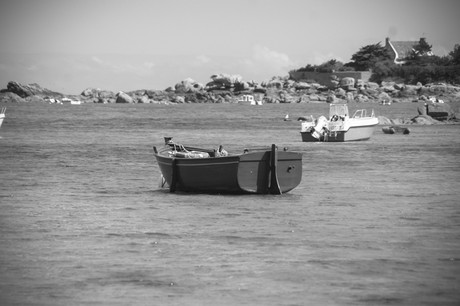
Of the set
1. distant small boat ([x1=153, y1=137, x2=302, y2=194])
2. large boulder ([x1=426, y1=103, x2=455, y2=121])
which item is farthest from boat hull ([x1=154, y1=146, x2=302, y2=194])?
large boulder ([x1=426, y1=103, x2=455, y2=121])

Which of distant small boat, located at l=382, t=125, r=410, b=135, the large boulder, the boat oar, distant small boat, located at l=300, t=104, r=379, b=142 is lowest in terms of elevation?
distant small boat, located at l=382, t=125, r=410, b=135

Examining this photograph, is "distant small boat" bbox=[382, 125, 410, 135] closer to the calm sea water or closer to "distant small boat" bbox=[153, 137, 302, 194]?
the calm sea water

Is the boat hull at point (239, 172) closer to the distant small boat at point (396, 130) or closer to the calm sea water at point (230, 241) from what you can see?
the calm sea water at point (230, 241)

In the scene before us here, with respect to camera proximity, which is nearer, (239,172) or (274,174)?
(239,172)

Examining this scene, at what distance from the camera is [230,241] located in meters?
21.4

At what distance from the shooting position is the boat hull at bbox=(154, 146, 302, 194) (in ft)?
91.7

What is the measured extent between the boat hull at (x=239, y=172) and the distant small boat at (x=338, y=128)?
33.4 meters

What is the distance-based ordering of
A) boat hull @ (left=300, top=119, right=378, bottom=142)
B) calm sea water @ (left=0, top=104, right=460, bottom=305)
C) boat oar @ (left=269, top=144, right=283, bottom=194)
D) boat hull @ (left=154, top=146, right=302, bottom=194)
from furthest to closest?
boat hull @ (left=300, top=119, right=378, bottom=142), boat hull @ (left=154, top=146, right=302, bottom=194), boat oar @ (left=269, top=144, right=283, bottom=194), calm sea water @ (left=0, top=104, right=460, bottom=305)

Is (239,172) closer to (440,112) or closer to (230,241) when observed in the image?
(230,241)

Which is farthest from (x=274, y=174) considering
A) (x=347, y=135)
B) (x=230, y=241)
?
(x=347, y=135)

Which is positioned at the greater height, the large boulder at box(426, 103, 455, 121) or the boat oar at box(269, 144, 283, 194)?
the boat oar at box(269, 144, 283, 194)

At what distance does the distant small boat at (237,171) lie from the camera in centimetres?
2792

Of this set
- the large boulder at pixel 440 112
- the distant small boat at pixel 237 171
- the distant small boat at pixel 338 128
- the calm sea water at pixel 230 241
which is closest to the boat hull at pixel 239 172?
the distant small boat at pixel 237 171

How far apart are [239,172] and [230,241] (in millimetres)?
6929
